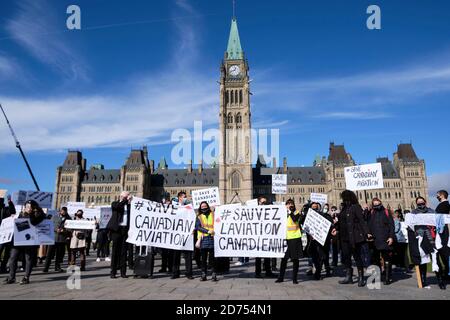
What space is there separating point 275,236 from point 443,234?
14.1 ft

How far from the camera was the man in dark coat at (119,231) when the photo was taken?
886cm

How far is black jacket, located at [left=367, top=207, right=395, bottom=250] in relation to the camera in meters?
8.45

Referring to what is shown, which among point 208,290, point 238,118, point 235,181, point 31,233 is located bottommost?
point 208,290

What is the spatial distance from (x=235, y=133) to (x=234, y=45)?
29005 mm

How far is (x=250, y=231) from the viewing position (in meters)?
9.08

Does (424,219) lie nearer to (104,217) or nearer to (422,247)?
(422,247)

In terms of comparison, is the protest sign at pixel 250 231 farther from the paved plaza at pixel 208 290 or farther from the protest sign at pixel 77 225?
the protest sign at pixel 77 225

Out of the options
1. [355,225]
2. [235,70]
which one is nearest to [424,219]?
[355,225]

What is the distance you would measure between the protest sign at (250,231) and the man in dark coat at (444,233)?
399 centimetres

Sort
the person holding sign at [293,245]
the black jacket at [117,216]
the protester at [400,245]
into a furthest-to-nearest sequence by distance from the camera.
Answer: the protester at [400,245], the black jacket at [117,216], the person holding sign at [293,245]

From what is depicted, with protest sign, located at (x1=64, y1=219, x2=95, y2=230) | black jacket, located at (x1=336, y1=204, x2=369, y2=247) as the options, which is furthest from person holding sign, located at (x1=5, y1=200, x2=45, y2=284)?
black jacket, located at (x1=336, y1=204, x2=369, y2=247)

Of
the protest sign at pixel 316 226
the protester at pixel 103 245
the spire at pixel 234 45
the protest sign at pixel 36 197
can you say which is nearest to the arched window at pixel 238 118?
the spire at pixel 234 45
